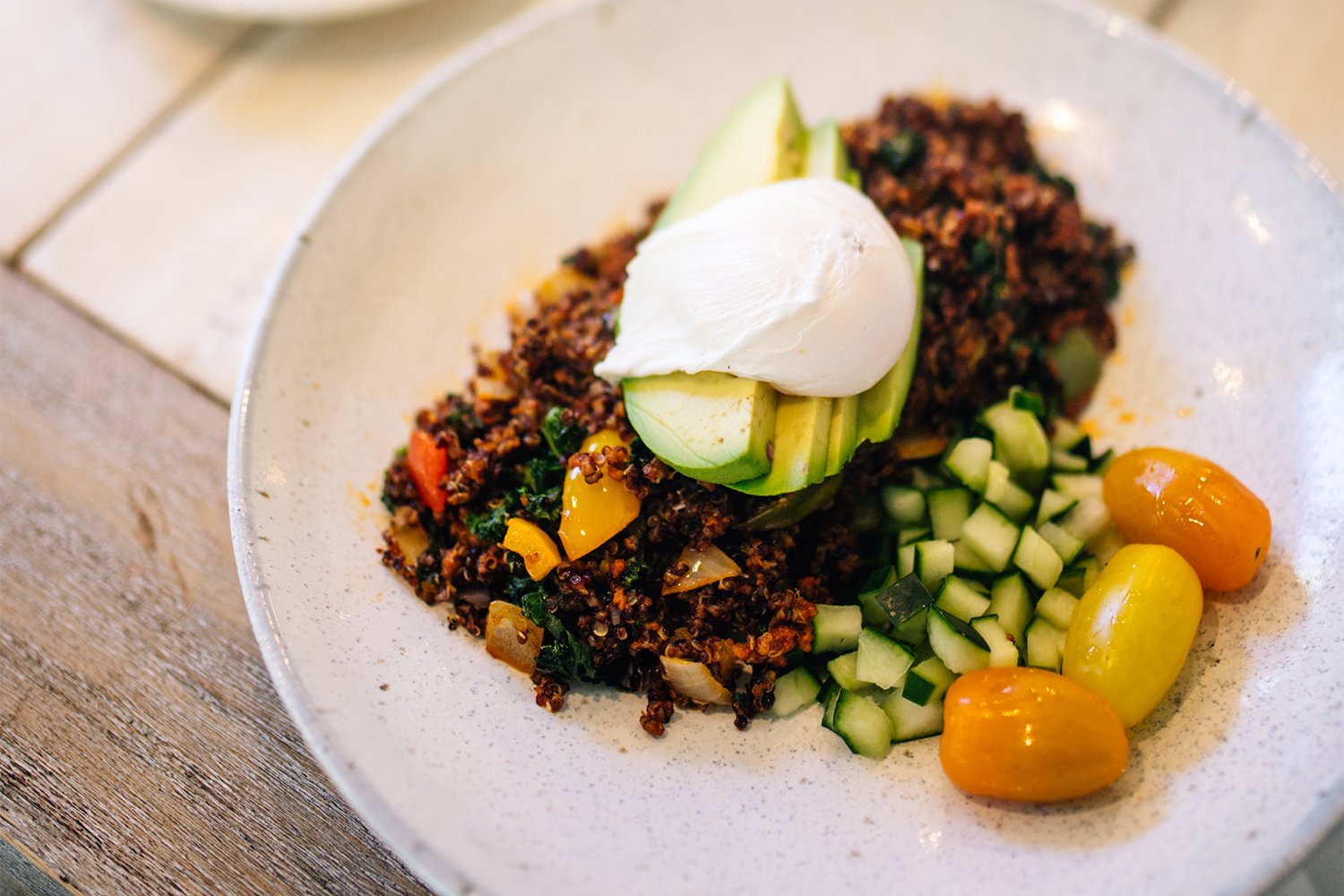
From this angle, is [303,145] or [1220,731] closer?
[1220,731]

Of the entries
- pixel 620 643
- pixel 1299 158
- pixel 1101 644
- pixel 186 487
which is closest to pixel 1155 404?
pixel 1299 158

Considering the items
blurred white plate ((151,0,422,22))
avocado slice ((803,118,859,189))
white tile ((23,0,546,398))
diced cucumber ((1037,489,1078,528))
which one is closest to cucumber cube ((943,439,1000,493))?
diced cucumber ((1037,489,1078,528))

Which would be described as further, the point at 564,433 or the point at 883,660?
the point at 564,433

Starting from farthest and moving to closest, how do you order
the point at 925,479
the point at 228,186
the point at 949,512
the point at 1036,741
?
the point at 228,186, the point at 925,479, the point at 949,512, the point at 1036,741

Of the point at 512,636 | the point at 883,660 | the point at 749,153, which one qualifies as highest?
the point at 749,153

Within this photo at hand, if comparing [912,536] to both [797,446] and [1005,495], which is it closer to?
[1005,495]

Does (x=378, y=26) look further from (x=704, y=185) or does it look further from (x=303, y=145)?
(x=704, y=185)

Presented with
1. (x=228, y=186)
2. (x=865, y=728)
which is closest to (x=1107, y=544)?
(x=865, y=728)

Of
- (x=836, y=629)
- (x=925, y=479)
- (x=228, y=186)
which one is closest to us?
(x=836, y=629)
